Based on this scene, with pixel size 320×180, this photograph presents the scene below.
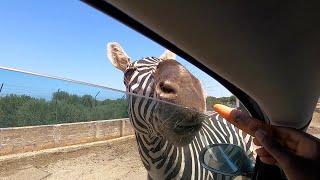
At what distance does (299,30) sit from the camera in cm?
108

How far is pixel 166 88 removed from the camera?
2.40 m

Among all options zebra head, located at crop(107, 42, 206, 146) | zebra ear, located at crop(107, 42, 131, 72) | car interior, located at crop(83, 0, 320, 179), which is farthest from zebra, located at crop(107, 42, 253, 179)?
car interior, located at crop(83, 0, 320, 179)

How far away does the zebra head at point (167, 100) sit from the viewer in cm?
229

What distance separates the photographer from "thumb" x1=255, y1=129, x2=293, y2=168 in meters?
1.15

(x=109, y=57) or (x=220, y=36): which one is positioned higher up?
(x=109, y=57)

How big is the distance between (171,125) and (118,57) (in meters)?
1.40

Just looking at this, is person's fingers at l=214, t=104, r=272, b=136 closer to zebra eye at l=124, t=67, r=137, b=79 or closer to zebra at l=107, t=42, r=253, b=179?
zebra at l=107, t=42, r=253, b=179

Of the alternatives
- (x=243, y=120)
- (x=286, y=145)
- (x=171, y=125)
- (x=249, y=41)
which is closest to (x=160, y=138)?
(x=171, y=125)

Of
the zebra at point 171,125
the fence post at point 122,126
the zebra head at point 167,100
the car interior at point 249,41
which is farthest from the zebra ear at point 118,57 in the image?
the car interior at point 249,41

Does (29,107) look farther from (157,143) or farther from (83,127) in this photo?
(157,143)

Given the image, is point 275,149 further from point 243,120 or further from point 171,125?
point 171,125

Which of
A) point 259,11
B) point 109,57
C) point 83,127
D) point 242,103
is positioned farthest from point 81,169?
point 109,57

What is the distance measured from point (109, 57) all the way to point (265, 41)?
2.63m

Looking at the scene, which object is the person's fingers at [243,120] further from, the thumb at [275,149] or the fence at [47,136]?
the fence at [47,136]
